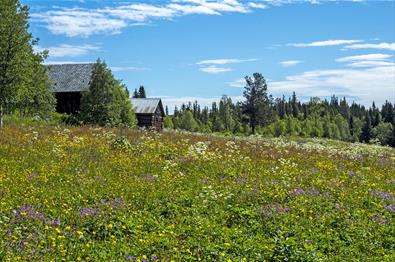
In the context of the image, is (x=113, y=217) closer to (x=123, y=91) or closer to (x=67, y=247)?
(x=67, y=247)

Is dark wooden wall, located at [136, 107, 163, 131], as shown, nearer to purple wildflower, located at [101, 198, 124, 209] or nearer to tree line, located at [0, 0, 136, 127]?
tree line, located at [0, 0, 136, 127]

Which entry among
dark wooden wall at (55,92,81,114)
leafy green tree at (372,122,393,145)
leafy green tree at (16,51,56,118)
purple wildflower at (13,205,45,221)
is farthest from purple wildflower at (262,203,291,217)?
leafy green tree at (372,122,393,145)

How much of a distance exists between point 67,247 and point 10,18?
23.6 metres

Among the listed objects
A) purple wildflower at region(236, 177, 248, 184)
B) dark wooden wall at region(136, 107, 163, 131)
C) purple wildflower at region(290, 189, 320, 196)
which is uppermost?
dark wooden wall at region(136, 107, 163, 131)

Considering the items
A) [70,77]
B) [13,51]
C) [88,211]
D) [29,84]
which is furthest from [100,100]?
[88,211]

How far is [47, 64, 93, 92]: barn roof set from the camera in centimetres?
5481

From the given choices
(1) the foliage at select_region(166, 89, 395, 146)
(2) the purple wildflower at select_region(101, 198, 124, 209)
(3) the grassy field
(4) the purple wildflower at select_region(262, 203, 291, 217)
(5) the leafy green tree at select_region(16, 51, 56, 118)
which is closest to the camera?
(3) the grassy field

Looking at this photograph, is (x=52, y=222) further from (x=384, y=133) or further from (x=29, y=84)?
(x=384, y=133)

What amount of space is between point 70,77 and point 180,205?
47.5 m

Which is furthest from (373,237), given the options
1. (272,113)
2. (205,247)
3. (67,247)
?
(272,113)

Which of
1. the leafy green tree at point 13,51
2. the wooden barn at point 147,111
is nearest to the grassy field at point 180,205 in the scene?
the leafy green tree at point 13,51

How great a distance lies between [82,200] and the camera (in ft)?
38.5

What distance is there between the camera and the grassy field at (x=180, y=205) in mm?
8805

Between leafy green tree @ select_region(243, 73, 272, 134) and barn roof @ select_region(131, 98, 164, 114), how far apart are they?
98.3 feet
